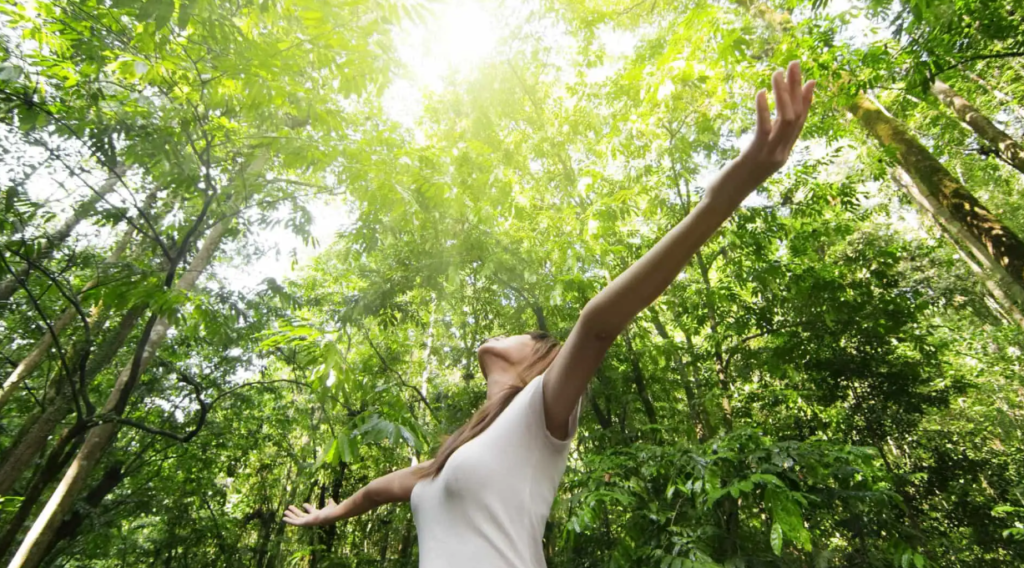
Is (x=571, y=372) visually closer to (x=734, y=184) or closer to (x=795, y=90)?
(x=734, y=184)

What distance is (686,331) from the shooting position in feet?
16.9

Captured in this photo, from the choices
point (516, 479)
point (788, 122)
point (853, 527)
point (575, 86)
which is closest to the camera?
point (788, 122)

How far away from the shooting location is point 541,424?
3.23 ft

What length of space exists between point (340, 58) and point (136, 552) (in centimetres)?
1021

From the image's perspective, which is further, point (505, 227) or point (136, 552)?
point (136, 552)

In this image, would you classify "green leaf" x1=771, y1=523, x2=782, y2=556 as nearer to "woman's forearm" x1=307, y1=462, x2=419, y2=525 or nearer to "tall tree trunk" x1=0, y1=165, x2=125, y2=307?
"woman's forearm" x1=307, y1=462, x2=419, y2=525

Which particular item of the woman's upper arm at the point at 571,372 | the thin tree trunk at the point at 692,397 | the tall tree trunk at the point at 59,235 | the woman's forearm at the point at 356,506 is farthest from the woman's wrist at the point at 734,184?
the thin tree trunk at the point at 692,397

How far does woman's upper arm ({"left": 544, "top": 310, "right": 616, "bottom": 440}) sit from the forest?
4.43 ft

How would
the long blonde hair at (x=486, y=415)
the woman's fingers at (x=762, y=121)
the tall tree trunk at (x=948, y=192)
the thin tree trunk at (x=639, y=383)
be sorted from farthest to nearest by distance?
1. the thin tree trunk at (x=639, y=383)
2. the tall tree trunk at (x=948, y=192)
3. the long blonde hair at (x=486, y=415)
4. the woman's fingers at (x=762, y=121)

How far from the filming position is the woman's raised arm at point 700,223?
69cm

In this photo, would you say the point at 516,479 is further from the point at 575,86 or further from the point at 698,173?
the point at 575,86

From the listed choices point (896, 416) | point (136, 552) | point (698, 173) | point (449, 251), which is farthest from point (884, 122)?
point (136, 552)

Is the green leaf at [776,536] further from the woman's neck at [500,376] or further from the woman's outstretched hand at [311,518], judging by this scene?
the woman's outstretched hand at [311,518]

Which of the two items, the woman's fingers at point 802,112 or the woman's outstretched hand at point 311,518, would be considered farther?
the woman's outstretched hand at point 311,518
